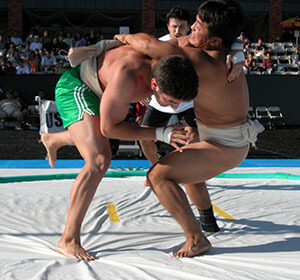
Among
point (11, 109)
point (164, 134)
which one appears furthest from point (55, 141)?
point (11, 109)

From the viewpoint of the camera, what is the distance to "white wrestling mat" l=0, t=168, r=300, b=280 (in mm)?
1686

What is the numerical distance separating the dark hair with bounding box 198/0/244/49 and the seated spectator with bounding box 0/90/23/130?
7350 millimetres

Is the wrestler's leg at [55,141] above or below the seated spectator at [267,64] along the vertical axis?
above

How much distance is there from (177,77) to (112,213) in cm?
116

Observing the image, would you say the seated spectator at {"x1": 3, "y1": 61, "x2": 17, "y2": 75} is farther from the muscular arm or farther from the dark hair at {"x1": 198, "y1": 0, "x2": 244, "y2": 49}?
the dark hair at {"x1": 198, "y1": 0, "x2": 244, "y2": 49}

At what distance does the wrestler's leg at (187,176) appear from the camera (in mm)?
1941

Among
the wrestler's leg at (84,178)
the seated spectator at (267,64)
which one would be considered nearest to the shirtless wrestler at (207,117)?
the wrestler's leg at (84,178)

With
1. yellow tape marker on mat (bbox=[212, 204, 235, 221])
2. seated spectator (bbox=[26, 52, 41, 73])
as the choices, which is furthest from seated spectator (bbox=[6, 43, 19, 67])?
yellow tape marker on mat (bbox=[212, 204, 235, 221])

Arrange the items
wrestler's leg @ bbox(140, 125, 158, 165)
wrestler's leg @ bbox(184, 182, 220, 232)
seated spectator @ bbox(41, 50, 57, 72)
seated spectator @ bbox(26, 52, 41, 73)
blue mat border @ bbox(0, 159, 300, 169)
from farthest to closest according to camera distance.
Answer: seated spectator @ bbox(41, 50, 57, 72)
seated spectator @ bbox(26, 52, 41, 73)
blue mat border @ bbox(0, 159, 300, 169)
wrestler's leg @ bbox(140, 125, 158, 165)
wrestler's leg @ bbox(184, 182, 220, 232)

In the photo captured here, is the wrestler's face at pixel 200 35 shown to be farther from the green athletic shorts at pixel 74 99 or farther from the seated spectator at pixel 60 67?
the seated spectator at pixel 60 67

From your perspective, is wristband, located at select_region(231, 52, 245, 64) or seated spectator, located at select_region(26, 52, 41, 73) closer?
wristband, located at select_region(231, 52, 245, 64)

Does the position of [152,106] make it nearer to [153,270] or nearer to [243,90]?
[243,90]

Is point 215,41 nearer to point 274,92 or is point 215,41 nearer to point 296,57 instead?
point 274,92

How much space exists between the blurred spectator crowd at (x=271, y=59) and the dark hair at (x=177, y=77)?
843cm
